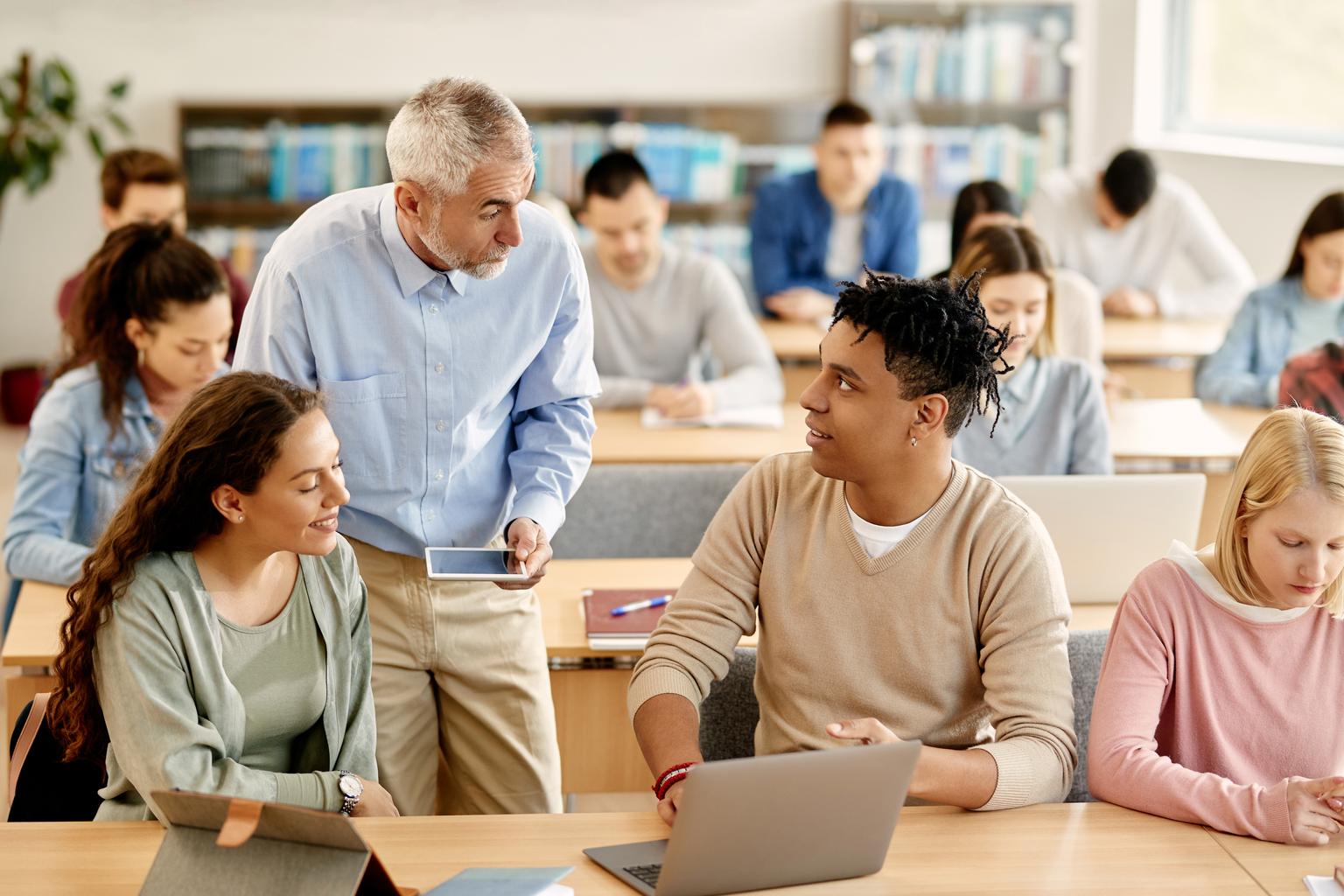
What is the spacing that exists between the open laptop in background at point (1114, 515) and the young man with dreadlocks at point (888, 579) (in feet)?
2.09

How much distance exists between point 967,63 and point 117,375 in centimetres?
513

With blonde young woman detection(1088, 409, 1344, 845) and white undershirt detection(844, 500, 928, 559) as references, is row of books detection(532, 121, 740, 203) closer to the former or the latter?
white undershirt detection(844, 500, 928, 559)

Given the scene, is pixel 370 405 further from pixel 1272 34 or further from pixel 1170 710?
pixel 1272 34

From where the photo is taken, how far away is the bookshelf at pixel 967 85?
6.99 m

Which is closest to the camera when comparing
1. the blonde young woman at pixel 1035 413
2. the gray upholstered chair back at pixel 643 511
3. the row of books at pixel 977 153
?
the gray upholstered chair back at pixel 643 511

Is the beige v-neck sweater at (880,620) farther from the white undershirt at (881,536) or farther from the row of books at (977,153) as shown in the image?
the row of books at (977,153)

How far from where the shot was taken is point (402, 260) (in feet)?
7.22

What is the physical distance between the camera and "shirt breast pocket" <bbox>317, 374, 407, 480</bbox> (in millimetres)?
2211

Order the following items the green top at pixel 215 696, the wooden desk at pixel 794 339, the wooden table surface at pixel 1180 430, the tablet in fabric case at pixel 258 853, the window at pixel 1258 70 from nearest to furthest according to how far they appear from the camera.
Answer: the tablet in fabric case at pixel 258 853, the green top at pixel 215 696, the wooden table surface at pixel 1180 430, the wooden desk at pixel 794 339, the window at pixel 1258 70

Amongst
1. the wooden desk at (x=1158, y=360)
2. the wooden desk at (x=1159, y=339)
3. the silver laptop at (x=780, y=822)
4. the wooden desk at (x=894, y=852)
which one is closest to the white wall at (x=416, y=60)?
the wooden desk at (x=1159, y=339)

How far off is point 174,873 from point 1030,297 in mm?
2330

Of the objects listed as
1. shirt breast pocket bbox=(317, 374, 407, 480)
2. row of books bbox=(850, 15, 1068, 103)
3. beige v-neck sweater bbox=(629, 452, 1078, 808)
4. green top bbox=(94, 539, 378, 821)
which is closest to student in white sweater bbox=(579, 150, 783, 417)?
shirt breast pocket bbox=(317, 374, 407, 480)

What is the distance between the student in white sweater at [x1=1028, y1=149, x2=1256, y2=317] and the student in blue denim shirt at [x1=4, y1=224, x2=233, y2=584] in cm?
363

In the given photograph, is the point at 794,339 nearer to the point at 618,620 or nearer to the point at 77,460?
the point at 618,620
